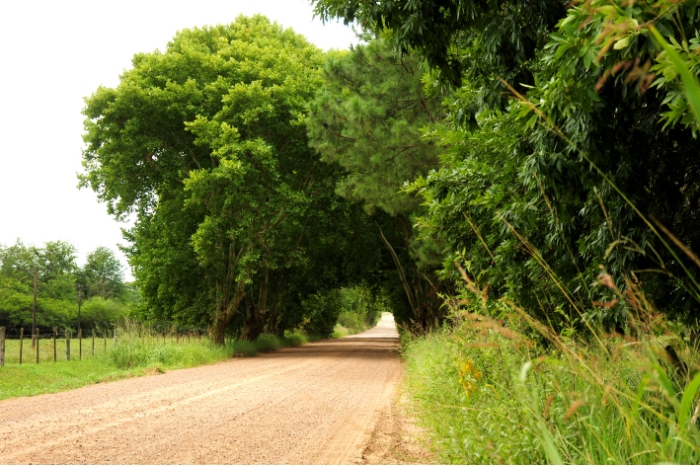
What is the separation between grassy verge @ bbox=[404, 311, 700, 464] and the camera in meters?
2.53

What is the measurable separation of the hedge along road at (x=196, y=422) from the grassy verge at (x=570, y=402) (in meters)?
1.40

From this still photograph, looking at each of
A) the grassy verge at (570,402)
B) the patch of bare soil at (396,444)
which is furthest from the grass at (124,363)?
the grassy verge at (570,402)

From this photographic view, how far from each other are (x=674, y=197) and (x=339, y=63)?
524 inches

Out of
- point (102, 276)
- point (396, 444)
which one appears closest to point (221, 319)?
point (396, 444)

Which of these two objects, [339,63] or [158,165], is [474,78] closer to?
[339,63]

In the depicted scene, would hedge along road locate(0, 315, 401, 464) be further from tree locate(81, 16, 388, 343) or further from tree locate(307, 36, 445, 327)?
tree locate(81, 16, 388, 343)

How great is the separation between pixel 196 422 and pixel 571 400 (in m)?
5.55

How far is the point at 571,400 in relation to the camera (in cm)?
325

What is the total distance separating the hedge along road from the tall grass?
1.49 metres

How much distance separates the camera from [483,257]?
8414 mm

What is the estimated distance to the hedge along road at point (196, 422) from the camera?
5684 millimetres

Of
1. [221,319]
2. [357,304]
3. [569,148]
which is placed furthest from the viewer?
[357,304]

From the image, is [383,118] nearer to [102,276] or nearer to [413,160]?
[413,160]

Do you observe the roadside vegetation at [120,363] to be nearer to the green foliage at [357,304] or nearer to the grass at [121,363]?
the grass at [121,363]
